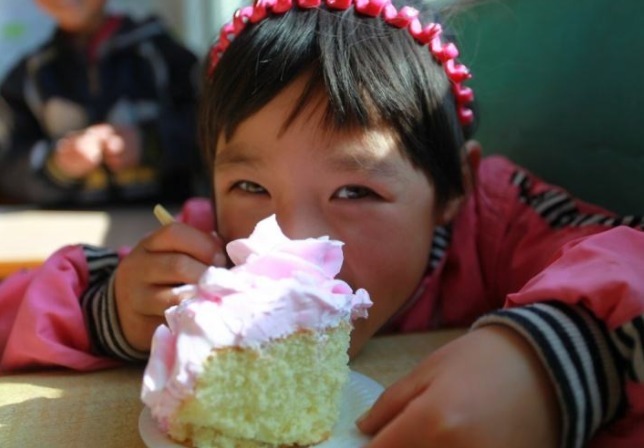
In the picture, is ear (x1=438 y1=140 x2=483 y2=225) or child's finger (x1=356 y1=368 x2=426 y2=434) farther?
ear (x1=438 y1=140 x2=483 y2=225)

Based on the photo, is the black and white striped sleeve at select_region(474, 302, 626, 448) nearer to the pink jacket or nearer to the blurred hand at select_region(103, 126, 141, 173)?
the pink jacket

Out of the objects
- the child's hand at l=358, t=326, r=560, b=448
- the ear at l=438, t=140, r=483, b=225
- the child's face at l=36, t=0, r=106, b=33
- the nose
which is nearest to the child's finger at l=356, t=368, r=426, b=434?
the child's hand at l=358, t=326, r=560, b=448

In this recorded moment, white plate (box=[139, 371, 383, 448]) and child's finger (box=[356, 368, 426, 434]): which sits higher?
child's finger (box=[356, 368, 426, 434])

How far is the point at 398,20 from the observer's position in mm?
922

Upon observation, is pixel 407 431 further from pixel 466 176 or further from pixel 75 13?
pixel 75 13

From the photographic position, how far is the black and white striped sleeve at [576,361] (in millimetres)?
573

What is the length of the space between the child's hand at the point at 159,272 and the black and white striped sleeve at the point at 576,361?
0.33 metres

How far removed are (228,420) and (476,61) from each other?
73 cm

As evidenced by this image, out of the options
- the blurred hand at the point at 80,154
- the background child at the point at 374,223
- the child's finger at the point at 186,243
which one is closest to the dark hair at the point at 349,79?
the background child at the point at 374,223

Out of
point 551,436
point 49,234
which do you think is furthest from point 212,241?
point 49,234

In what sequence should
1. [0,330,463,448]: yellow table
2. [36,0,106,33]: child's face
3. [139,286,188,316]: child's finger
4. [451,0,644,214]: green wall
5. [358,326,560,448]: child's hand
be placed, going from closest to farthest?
1. [358,326,560,448]: child's hand
2. [0,330,463,448]: yellow table
3. [139,286,188,316]: child's finger
4. [451,0,644,214]: green wall
5. [36,0,106,33]: child's face

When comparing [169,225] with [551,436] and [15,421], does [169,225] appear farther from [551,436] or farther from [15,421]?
[551,436]

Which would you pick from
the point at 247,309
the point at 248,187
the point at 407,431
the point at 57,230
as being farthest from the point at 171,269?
the point at 57,230

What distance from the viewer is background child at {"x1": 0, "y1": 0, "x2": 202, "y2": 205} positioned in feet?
→ 6.36
